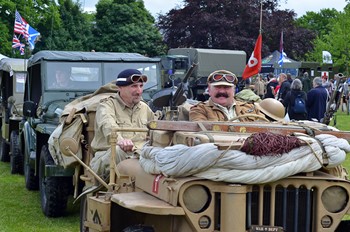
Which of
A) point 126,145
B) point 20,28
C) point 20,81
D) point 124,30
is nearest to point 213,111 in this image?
point 126,145

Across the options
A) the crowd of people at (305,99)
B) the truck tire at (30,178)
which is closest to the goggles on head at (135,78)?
the truck tire at (30,178)

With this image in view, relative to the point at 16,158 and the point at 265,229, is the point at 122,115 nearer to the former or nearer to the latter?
the point at 265,229

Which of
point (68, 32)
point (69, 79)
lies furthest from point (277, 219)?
point (68, 32)

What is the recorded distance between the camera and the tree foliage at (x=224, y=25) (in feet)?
156

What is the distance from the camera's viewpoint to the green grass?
31.5 ft

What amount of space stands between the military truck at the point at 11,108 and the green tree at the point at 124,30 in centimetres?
2917

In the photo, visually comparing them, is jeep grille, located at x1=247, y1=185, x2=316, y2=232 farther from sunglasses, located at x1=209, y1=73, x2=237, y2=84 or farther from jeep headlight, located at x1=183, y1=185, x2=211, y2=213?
sunglasses, located at x1=209, y1=73, x2=237, y2=84

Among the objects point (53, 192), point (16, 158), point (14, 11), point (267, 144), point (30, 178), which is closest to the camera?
point (267, 144)

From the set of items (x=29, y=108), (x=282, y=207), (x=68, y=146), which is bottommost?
(x=282, y=207)

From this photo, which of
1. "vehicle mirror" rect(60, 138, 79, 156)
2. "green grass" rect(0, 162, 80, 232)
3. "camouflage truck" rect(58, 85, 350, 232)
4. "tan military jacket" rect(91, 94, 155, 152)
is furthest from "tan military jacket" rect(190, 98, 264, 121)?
"green grass" rect(0, 162, 80, 232)

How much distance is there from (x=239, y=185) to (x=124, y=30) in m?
44.7

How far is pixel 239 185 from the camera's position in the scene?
532cm

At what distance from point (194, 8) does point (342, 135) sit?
4334 centimetres

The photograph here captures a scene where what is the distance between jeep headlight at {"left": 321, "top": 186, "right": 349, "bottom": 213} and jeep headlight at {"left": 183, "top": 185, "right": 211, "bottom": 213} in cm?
79
